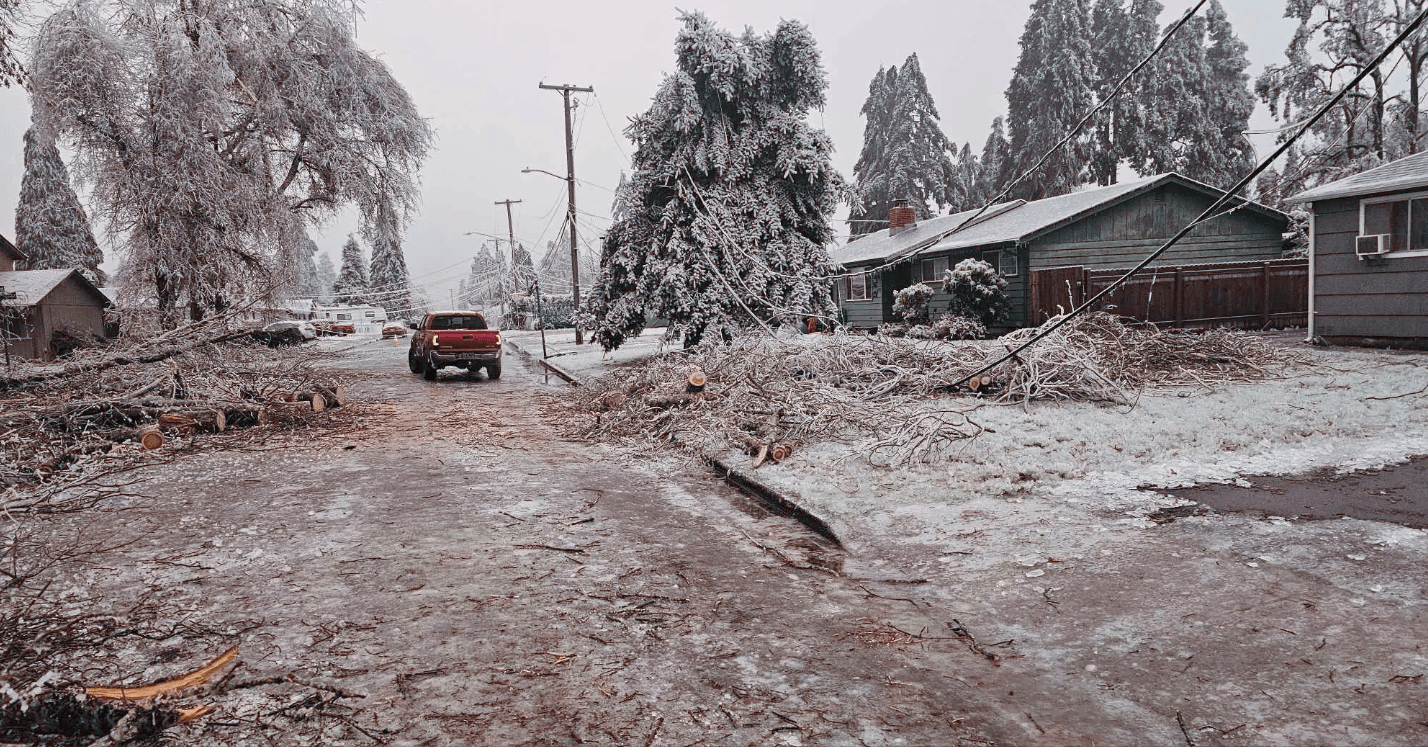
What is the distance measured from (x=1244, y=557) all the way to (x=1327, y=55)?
34.1 metres

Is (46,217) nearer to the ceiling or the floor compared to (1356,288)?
nearer to the ceiling

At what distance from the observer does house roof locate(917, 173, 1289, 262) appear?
22891 mm

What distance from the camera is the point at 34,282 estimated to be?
99.3ft

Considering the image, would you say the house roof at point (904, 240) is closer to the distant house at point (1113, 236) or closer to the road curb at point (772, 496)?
the distant house at point (1113, 236)

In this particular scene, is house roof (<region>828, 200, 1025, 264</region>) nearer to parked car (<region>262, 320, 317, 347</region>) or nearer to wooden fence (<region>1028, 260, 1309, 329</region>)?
wooden fence (<region>1028, 260, 1309, 329</region>)

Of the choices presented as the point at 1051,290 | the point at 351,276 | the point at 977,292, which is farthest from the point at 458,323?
the point at 351,276

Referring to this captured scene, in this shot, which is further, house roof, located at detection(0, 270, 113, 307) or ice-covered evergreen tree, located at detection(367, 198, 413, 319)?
ice-covered evergreen tree, located at detection(367, 198, 413, 319)

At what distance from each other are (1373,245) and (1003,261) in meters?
10.9

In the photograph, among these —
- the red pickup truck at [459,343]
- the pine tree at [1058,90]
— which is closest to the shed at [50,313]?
the red pickup truck at [459,343]

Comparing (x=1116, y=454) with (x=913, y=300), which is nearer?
(x=1116, y=454)

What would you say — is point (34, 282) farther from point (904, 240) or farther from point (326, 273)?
point (326, 273)

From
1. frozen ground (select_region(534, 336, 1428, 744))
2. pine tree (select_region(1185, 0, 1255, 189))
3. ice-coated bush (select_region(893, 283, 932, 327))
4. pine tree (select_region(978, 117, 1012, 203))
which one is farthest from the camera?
pine tree (select_region(978, 117, 1012, 203))

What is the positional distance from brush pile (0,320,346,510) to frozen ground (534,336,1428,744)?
23.2 ft

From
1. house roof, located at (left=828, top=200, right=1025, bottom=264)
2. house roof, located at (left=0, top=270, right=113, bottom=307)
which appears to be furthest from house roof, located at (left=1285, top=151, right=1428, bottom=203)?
house roof, located at (left=0, top=270, right=113, bottom=307)
